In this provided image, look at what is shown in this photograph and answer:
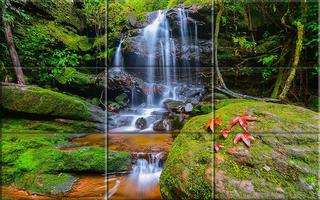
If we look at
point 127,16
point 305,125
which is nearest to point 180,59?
point 127,16

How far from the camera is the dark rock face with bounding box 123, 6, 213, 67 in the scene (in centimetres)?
510

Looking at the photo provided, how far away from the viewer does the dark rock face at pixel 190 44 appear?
5102 millimetres

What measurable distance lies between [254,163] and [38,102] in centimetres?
294

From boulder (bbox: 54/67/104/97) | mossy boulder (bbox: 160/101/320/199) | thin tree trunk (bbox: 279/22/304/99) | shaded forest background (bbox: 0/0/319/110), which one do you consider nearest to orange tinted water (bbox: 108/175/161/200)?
mossy boulder (bbox: 160/101/320/199)

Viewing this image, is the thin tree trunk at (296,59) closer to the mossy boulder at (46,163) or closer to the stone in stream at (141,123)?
the stone in stream at (141,123)

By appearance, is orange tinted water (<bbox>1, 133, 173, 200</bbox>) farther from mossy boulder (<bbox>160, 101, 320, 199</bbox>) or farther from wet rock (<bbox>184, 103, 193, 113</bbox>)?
wet rock (<bbox>184, 103, 193, 113</bbox>)

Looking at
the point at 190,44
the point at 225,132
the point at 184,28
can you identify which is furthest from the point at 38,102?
the point at 184,28

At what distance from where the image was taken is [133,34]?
5.65 metres

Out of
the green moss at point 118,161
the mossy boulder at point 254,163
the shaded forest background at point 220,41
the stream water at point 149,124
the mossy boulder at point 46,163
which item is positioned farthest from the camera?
the shaded forest background at point 220,41

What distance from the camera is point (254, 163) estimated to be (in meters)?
1.25

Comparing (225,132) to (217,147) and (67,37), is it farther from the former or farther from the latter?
(67,37)

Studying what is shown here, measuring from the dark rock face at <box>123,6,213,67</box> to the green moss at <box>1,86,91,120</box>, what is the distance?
197 cm

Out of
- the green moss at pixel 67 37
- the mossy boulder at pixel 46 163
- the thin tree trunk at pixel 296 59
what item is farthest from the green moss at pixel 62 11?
the thin tree trunk at pixel 296 59

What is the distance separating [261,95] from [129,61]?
270 cm
